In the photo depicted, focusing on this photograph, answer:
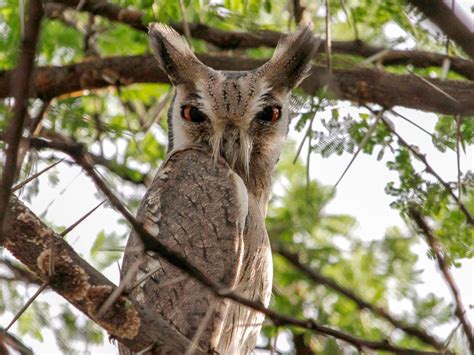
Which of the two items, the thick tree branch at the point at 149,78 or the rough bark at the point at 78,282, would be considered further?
the thick tree branch at the point at 149,78

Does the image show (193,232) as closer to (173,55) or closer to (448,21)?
(173,55)

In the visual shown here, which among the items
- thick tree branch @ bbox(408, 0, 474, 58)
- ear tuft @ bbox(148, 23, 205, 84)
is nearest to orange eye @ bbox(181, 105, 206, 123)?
ear tuft @ bbox(148, 23, 205, 84)

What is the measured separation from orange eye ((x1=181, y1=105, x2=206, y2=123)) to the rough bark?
1726 millimetres

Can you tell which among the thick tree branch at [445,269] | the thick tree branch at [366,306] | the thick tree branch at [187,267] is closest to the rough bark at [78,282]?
the thick tree branch at [366,306]

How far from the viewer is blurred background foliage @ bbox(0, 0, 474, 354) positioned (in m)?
3.46

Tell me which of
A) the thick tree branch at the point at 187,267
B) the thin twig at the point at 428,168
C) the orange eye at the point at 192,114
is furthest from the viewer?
the orange eye at the point at 192,114

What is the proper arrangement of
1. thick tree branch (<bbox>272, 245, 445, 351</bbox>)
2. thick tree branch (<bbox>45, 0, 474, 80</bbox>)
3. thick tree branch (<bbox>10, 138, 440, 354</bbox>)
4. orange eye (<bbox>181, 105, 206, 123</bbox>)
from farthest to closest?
thick tree branch (<bbox>45, 0, 474, 80</bbox>), orange eye (<bbox>181, 105, 206, 123</bbox>), thick tree branch (<bbox>272, 245, 445, 351</bbox>), thick tree branch (<bbox>10, 138, 440, 354</bbox>)

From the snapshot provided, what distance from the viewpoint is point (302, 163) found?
207 inches

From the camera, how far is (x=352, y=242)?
16.3 ft

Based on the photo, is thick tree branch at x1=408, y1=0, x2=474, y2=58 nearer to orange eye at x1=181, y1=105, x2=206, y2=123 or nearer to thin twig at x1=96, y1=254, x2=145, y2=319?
thin twig at x1=96, y1=254, x2=145, y2=319

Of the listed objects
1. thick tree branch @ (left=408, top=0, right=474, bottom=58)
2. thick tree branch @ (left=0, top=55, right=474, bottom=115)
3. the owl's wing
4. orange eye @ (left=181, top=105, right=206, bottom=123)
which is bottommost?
thick tree branch @ (left=408, top=0, right=474, bottom=58)

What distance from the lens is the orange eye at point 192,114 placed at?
378 centimetres

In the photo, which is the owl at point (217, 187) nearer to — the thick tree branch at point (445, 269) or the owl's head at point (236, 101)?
the owl's head at point (236, 101)

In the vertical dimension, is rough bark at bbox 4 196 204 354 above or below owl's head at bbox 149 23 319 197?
below
